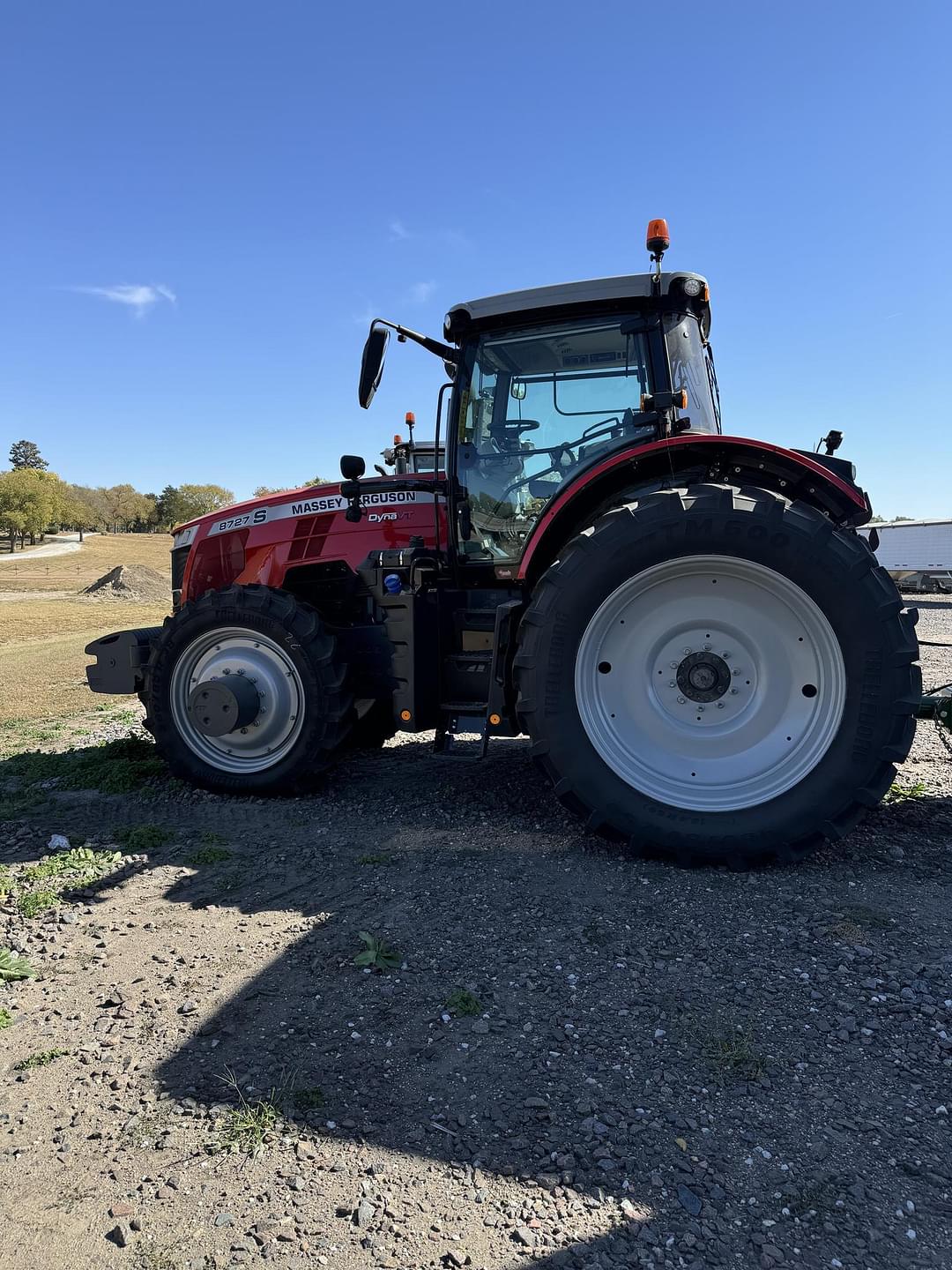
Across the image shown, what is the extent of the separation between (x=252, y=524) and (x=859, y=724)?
388cm

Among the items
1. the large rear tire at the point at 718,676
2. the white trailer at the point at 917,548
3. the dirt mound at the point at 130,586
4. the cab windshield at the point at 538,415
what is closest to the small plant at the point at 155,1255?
the large rear tire at the point at 718,676

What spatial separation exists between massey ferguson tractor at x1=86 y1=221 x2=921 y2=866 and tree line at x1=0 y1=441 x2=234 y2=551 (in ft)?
159

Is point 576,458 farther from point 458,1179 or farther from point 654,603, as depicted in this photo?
point 458,1179

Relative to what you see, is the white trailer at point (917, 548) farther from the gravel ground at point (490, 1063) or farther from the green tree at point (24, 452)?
the green tree at point (24, 452)

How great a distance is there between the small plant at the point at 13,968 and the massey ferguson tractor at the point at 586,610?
1852 millimetres

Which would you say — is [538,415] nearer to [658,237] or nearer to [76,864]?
[658,237]

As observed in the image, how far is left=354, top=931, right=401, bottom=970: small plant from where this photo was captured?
268 centimetres

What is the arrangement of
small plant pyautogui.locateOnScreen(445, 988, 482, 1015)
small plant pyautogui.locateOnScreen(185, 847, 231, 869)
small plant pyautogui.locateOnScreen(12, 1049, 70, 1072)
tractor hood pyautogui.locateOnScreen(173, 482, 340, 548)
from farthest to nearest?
1. tractor hood pyautogui.locateOnScreen(173, 482, 340, 548)
2. small plant pyautogui.locateOnScreen(185, 847, 231, 869)
3. small plant pyautogui.locateOnScreen(445, 988, 482, 1015)
4. small plant pyautogui.locateOnScreen(12, 1049, 70, 1072)

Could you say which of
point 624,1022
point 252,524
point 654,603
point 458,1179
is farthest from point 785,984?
point 252,524

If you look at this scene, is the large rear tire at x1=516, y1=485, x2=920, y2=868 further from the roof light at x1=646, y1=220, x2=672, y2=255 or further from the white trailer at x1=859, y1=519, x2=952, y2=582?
the white trailer at x1=859, y1=519, x2=952, y2=582

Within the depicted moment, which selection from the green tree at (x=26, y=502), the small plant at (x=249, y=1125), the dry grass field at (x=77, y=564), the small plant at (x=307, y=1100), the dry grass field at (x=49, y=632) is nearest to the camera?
the small plant at (x=249, y=1125)

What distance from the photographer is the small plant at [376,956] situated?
8.78ft

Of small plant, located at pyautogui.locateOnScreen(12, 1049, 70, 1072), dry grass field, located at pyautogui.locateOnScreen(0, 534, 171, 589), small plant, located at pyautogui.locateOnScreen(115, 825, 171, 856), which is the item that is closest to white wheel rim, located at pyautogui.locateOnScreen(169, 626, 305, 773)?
small plant, located at pyautogui.locateOnScreen(115, 825, 171, 856)

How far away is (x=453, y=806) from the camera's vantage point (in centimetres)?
444
